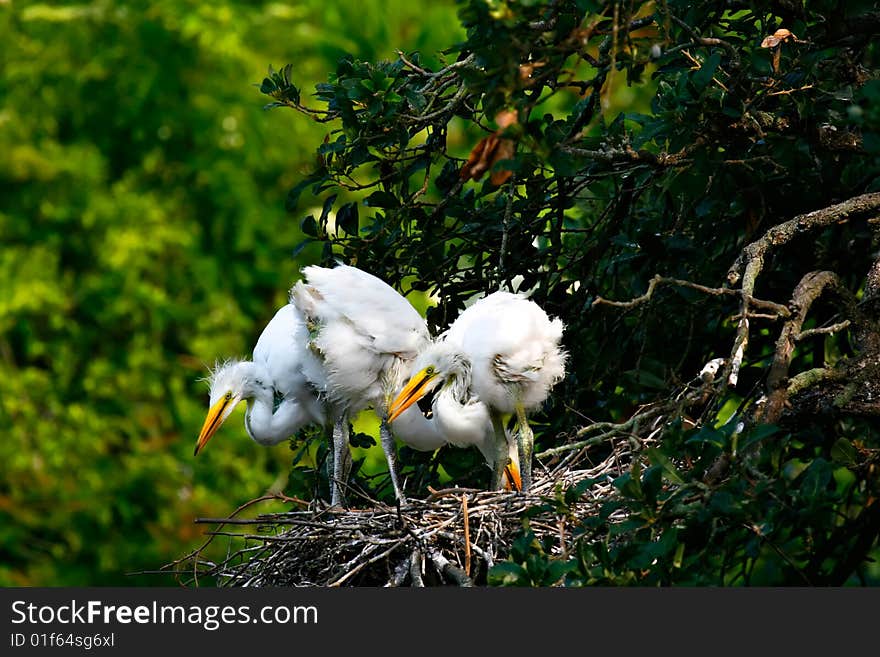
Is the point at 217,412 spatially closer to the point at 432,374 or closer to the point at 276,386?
the point at 276,386

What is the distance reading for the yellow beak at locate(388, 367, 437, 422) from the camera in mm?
3045

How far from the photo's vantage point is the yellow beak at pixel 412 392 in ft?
9.99

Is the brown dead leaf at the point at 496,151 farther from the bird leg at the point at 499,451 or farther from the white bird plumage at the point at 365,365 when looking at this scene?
the bird leg at the point at 499,451

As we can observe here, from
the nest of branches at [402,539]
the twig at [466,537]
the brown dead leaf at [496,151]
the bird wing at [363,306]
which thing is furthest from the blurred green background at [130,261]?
the brown dead leaf at [496,151]

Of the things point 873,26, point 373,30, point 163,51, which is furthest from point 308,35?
point 873,26

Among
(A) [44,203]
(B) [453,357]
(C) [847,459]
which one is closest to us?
(C) [847,459]

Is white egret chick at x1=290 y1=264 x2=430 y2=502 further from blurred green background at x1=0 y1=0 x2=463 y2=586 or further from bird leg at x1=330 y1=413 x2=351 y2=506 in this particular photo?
blurred green background at x1=0 y1=0 x2=463 y2=586

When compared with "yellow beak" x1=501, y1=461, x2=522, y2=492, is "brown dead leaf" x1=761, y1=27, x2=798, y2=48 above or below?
above

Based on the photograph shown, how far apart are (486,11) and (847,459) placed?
1.05 meters

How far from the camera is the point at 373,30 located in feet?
25.6

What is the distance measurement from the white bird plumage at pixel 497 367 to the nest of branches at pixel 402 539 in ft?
0.80

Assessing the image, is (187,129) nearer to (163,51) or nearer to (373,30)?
(163,51)

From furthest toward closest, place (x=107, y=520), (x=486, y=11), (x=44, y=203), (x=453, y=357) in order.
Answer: (x=44, y=203) → (x=107, y=520) → (x=453, y=357) → (x=486, y=11)

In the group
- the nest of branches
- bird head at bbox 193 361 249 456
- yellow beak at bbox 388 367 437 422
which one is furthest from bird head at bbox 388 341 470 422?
bird head at bbox 193 361 249 456
